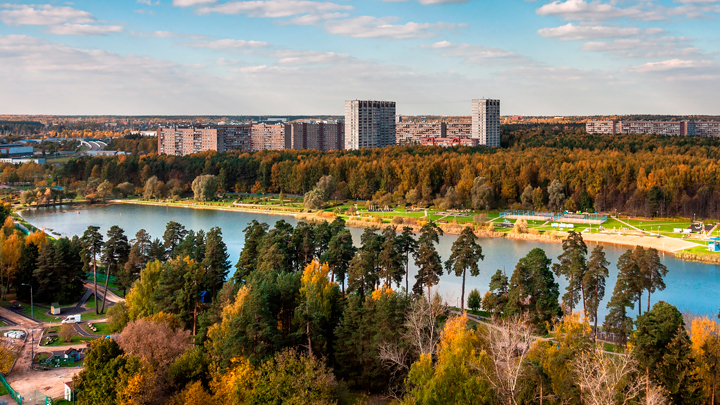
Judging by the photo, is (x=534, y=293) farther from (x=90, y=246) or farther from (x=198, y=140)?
(x=198, y=140)

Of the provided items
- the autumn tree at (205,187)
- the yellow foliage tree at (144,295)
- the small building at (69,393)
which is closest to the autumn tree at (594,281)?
the yellow foliage tree at (144,295)

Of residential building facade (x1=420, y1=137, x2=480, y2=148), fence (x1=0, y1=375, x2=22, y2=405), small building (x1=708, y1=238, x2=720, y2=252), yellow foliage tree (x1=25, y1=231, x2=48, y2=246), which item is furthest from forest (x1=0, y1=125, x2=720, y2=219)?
fence (x1=0, y1=375, x2=22, y2=405)

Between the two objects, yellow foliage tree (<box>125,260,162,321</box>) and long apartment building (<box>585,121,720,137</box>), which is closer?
yellow foliage tree (<box>125,260,162,321</box>)

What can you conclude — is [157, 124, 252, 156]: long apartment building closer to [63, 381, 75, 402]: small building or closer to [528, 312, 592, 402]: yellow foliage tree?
[63, 381, 75, 402]: small building

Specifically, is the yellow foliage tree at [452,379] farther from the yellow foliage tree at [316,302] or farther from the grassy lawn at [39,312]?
the grassy lawn at [39,312]

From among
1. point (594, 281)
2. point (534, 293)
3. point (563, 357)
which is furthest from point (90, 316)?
point (594, 281)
